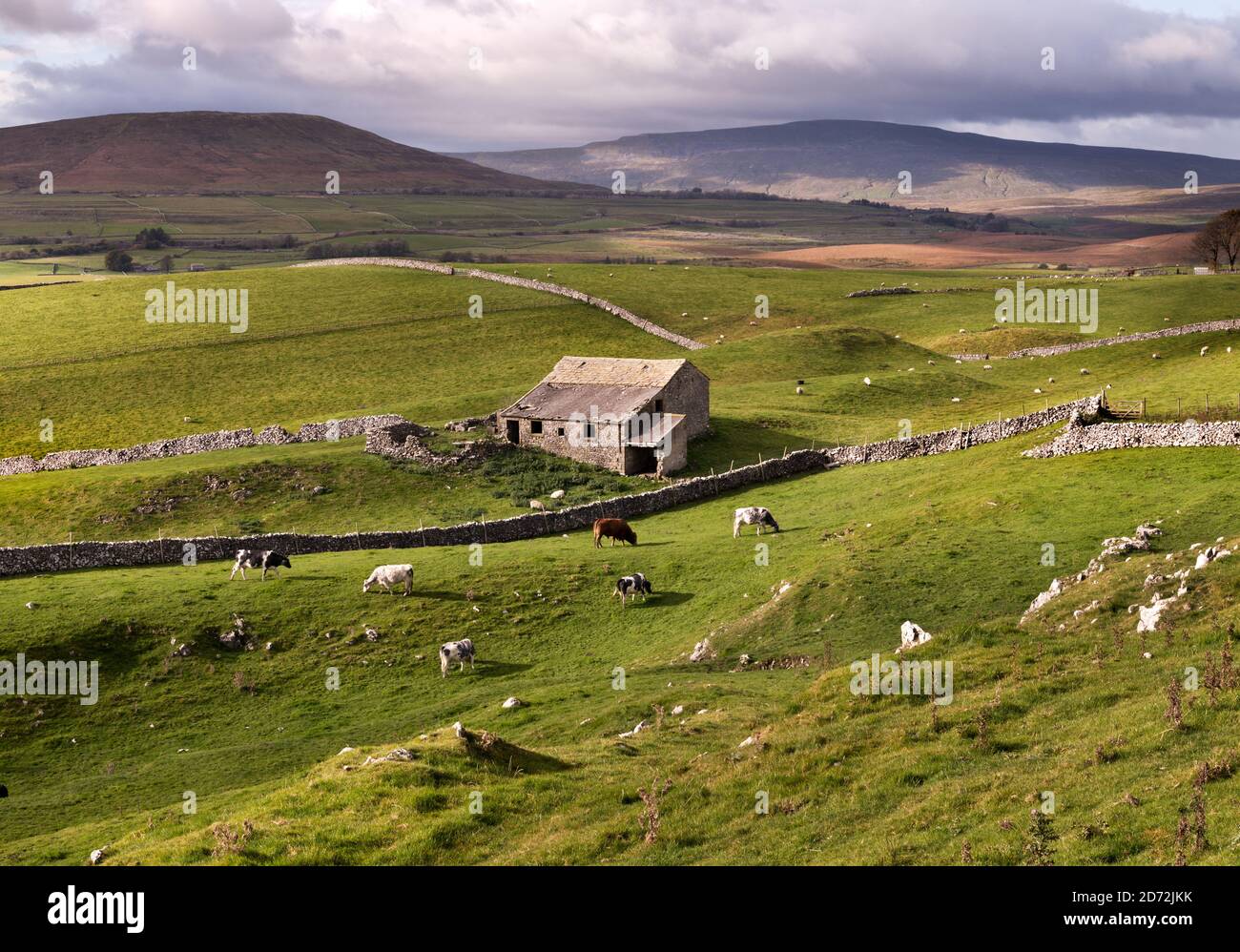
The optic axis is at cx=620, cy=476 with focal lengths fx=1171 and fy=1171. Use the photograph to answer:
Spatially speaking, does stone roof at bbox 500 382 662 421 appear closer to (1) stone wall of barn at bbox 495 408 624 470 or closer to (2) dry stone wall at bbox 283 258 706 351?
(1) stone wall of barn at bbox 495 408 624 470

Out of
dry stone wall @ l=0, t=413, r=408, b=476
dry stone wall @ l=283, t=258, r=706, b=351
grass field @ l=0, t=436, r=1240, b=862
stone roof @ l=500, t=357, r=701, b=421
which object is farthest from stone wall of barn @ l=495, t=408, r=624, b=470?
dry stone wall @ l=283, t=258, r=706, b=351

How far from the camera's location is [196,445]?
62.5 metres

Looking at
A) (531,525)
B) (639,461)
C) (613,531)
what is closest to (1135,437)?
(613,531)

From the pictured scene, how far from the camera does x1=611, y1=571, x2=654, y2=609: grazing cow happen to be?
126 ft

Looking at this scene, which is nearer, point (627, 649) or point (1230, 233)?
point (627, 649)

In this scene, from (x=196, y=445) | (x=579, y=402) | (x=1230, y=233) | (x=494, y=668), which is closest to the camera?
(x=494, y=668)

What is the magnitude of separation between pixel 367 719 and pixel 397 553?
14098 millimetres

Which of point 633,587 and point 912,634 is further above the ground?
point 912,634

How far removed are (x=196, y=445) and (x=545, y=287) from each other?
51712 millimetres

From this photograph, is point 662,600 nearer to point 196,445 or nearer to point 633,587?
point 633,587

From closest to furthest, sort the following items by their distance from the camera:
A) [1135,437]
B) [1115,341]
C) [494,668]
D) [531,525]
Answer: [494,668], [1135,437], [531,525], [1115,341]

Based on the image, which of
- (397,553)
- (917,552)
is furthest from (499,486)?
(917,552)
